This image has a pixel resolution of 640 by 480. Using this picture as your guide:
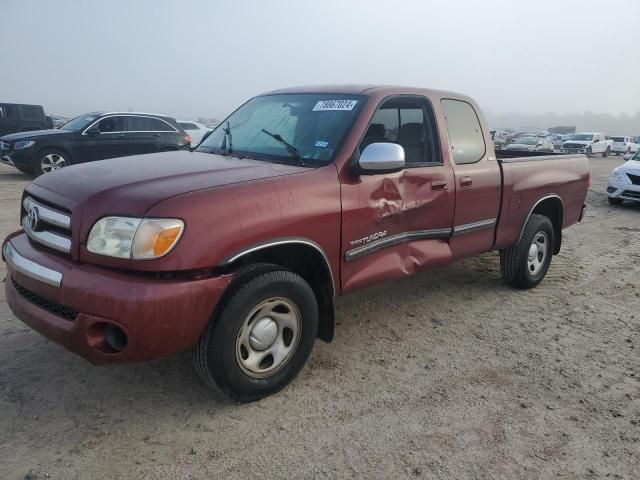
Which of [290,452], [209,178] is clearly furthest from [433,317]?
[209,178]

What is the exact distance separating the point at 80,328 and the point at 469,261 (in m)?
4.75

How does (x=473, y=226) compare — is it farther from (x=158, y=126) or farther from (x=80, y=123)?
(x=80, y=123)

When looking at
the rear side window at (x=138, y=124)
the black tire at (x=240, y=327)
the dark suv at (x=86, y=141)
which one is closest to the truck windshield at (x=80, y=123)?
the dark suv at (x=86, y=141)

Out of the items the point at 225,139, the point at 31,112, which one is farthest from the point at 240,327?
the point at 31,112

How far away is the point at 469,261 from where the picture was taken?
6.16 m

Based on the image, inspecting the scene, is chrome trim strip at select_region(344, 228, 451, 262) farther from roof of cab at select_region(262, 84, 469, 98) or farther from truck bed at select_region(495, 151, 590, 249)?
roof of cab at select_region(262, 84, 469, 98)

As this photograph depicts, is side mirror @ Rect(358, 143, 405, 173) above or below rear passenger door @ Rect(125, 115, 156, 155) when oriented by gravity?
above

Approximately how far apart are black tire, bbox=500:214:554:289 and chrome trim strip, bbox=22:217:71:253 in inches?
155

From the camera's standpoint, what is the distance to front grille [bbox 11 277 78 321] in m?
2.54

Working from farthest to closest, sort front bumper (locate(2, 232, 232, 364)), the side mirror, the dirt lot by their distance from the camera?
1. the side mirror
2. the dirt lot
3. front bumper (locate(2, 232, 232, 364))

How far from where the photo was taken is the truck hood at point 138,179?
254cm

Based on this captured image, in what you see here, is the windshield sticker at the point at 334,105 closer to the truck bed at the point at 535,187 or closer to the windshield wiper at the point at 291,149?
the windshield wiper at the point at 291,149

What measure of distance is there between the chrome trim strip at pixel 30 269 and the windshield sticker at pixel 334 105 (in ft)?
6.74

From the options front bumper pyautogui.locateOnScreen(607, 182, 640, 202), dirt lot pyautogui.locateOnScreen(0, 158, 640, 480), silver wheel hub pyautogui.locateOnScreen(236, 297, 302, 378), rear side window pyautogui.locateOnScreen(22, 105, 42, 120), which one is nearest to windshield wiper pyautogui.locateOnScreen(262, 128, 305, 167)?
silver wheel hub pyautogui.locateOnScreen(236, 297, 302, 378)
